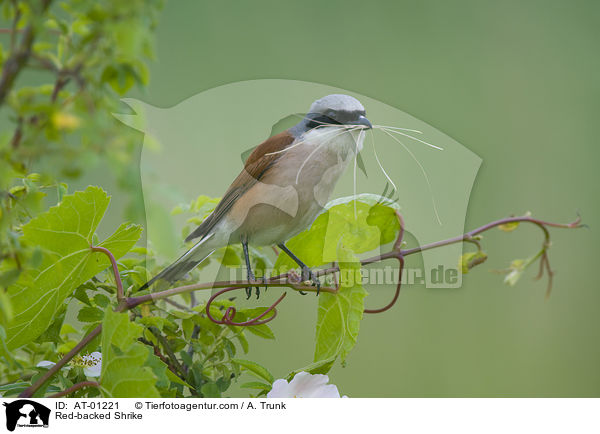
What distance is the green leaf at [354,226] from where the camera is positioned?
1.99ft

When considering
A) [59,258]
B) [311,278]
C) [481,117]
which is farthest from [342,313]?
[481,117]

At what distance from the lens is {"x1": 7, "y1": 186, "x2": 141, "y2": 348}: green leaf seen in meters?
0.50

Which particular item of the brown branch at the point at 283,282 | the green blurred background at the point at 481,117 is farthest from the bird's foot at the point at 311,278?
the green blurred background at the point at 481,117

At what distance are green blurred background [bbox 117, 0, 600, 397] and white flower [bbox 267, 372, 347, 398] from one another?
954 mm

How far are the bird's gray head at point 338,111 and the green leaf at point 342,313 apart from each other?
183 millimetres

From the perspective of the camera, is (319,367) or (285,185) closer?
(319,367)

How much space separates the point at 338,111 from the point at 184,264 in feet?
0.90

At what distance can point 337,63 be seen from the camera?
192cm

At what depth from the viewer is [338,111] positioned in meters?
0.67

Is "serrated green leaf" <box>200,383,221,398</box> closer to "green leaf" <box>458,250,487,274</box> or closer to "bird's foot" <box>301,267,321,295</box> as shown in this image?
"bird's foot" <box>301,267,321,295</box>

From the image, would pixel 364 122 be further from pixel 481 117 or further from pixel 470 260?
pixel 481 117

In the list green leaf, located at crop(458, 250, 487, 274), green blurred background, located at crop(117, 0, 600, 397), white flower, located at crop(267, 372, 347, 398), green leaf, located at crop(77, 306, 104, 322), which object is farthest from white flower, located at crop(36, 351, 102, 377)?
green blurred background, located at crop(117, 0, 600, 397)
